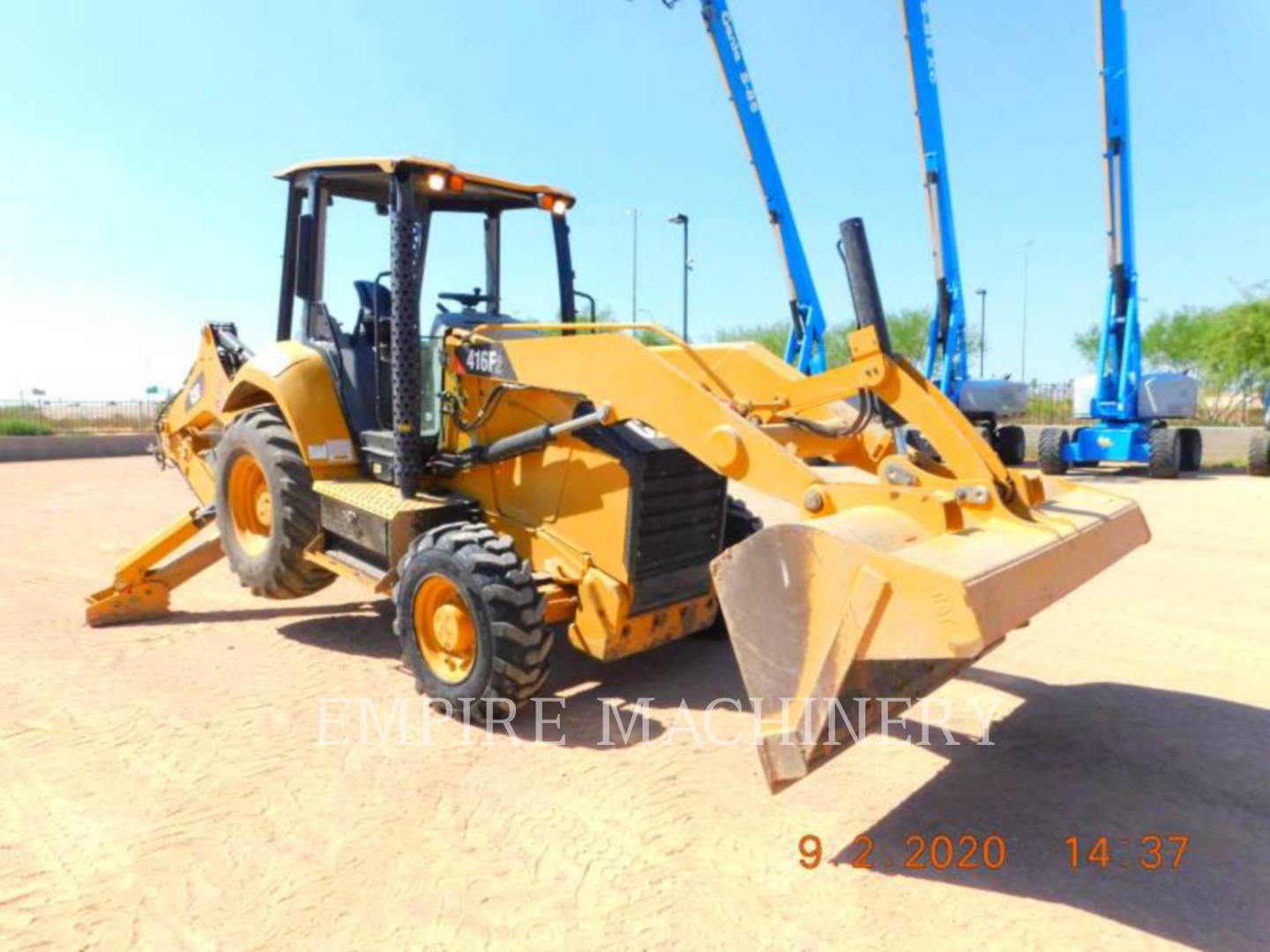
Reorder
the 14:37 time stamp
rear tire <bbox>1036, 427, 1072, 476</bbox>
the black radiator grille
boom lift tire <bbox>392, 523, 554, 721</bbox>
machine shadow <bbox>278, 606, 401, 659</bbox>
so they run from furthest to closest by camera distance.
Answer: rear tire <bbox>1036, 427, 1072, 476</bbox> < machine shadow <bbox>278, 606, 401, 659</bbox> < the black radiator grille < boom lift tire <bbox>392, 523, 554, 721</bbox> < the 14:37 time stamp

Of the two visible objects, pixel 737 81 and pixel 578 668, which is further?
pixel 737 81

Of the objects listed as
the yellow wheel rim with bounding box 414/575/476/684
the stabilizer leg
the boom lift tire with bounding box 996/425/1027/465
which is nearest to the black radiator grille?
the yellow wheel rim with bounding box 414/575/476/684

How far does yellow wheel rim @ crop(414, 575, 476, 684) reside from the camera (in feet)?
14.8

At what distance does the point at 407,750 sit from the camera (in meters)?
4.17

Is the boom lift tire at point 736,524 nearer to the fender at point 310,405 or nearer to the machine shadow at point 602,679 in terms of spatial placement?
the machine shadow at point 602,679

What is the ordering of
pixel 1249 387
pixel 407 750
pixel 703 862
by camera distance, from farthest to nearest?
1. pixel 1249 387
2. pixel 407 750
3. pixel 703 862

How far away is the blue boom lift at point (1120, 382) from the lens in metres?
14.8

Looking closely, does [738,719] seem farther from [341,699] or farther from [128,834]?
[128,834]

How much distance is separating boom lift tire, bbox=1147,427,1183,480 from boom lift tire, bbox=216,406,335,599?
14.7 metres

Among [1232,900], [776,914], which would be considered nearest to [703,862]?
[776,914]

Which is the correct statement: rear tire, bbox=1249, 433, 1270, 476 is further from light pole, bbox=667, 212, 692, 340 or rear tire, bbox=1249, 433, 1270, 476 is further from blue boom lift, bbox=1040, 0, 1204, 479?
light pole, bbox=667, 212, 692, 340

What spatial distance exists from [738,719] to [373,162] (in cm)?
350

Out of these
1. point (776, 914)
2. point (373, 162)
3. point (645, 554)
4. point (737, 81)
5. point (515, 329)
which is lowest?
point (776, 914)

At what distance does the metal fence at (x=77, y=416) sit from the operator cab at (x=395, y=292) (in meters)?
25.1
